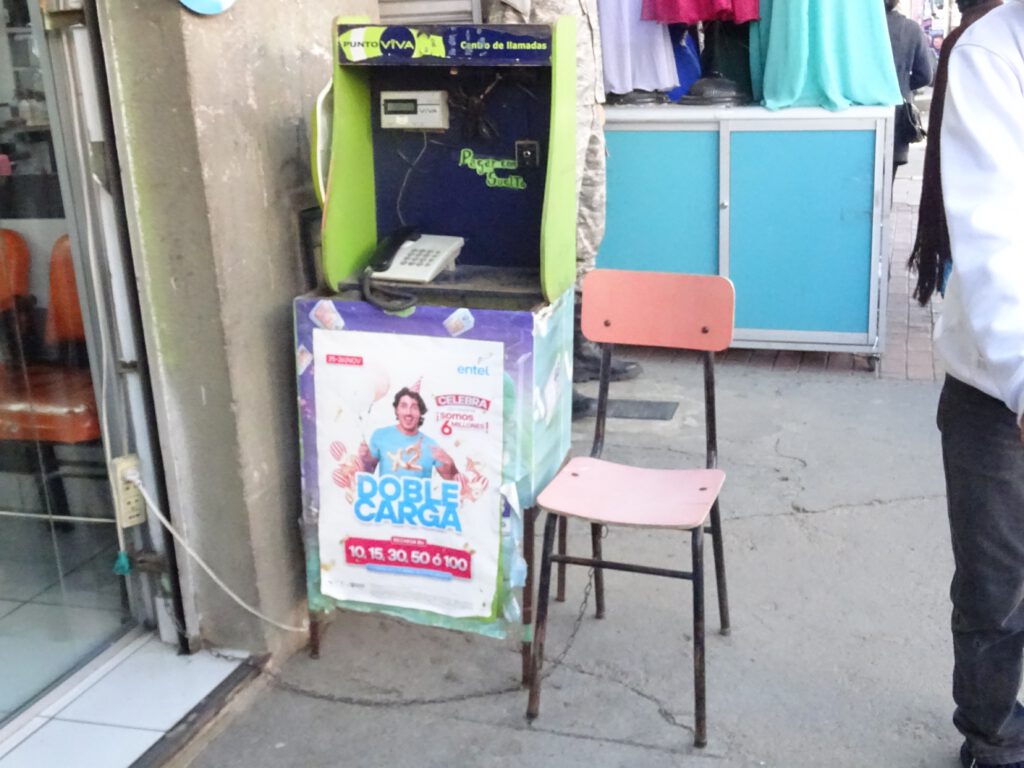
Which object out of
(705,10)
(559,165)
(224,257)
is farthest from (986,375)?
(705,10)

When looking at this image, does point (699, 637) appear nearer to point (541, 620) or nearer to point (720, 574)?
point (541, 620)

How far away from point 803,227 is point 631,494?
9.25ft

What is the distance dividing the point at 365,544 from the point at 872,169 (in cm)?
328

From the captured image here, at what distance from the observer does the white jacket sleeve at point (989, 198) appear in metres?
1.79

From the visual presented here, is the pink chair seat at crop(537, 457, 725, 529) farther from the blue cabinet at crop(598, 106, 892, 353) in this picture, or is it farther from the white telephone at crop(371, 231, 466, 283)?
the blue cabinet at crop(598, 106, 892, 353)

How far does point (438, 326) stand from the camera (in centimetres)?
260

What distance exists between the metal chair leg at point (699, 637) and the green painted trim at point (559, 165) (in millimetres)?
688

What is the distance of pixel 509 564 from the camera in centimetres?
269

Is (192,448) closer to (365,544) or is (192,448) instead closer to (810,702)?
(365,544)

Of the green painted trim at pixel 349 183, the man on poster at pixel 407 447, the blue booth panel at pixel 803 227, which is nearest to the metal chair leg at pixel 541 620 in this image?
the man on poster at pixel 407 447

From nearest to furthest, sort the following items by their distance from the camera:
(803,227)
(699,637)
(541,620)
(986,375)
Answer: (986,375) → (699,637) → (541,620) → (803,227)

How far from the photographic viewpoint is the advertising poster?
262cm

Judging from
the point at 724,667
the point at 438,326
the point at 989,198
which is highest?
the point at 989,198

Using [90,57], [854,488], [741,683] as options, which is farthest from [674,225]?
[90,57]
